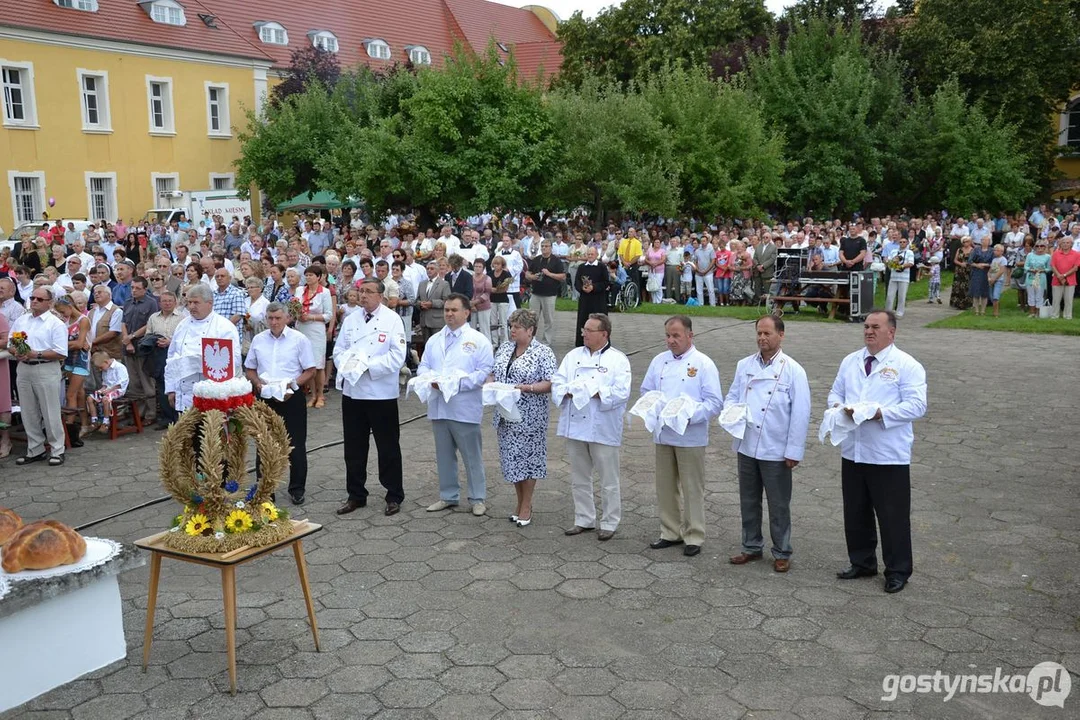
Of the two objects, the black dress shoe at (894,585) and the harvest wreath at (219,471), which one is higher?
the harvest wreath at (219,471)

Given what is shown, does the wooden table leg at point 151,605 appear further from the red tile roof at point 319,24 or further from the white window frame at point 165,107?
→ the white window frame at point 165,107

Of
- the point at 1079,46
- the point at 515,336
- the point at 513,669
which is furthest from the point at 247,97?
the point at 513,669

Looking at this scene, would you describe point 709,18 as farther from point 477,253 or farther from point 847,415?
point 847,415

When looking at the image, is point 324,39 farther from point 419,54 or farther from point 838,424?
point 838,424

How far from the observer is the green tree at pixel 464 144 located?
82.5 ft

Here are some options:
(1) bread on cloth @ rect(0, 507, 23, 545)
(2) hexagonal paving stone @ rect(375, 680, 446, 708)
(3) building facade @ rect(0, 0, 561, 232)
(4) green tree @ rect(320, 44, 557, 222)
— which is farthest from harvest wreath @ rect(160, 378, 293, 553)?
(3) building facade @ rect(0, 0, 561, 232)

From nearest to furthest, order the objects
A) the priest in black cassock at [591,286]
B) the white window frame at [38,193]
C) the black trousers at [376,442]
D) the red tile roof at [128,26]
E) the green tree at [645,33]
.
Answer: the black trousers at [376,442] < the priest in black cassock at [591,286] < the red tile roof at [128,26] < the white window frame at [38,193] < the green tree at [645,33]

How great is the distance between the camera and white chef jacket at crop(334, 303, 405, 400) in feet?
27.7

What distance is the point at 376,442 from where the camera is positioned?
859 centimetres

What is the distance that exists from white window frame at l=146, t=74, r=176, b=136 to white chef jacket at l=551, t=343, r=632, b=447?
35.9 m

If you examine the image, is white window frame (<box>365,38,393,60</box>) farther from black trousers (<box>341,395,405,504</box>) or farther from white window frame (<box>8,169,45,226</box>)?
black trousers (<box>341,395,405,504</box>)

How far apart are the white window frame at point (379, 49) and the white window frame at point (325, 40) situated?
1.72 meters

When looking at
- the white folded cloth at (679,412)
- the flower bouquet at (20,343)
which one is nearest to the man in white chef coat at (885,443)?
the white folded cloth at (679,412)

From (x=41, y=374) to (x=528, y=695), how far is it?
734 centimetres
